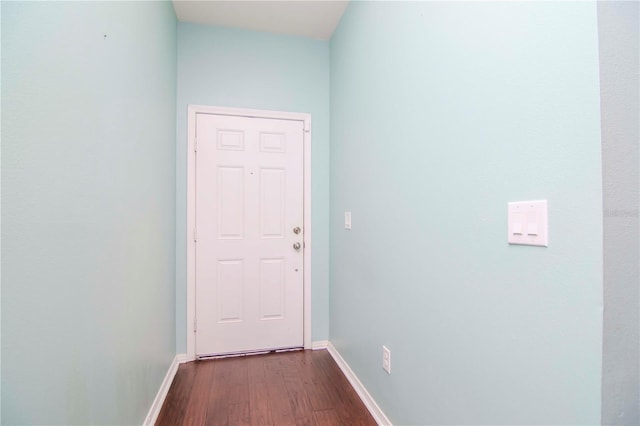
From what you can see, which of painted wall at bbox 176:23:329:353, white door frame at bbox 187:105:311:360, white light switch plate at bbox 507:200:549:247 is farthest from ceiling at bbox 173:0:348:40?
white light switch plate at bbox 507:200:549:247

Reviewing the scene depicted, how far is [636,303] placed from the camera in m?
0.67

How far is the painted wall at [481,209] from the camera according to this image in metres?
0.67

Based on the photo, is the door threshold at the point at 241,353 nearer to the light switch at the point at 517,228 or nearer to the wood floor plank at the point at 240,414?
the wood floor plank at the point at 240,414

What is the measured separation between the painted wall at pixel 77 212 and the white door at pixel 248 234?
0.71 meters

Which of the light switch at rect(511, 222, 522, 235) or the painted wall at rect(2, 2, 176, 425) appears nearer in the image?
the painted wall at rect(2, 2, 176, 425)

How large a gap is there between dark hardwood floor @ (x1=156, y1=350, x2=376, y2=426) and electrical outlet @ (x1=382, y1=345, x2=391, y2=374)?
0.36 metres

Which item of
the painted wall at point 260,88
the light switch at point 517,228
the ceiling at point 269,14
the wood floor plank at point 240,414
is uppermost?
the ceiling at point 269,14

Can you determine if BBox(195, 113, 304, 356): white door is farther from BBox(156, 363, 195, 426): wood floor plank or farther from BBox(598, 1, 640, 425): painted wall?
BBox(598, 1, 640, 425): painted wall

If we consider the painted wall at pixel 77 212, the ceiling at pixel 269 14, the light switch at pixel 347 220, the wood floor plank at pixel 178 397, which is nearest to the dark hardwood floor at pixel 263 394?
the wood floor plank at pixel 178 397

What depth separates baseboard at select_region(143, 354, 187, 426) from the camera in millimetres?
1571

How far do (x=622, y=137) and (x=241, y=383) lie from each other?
2291 millimetres

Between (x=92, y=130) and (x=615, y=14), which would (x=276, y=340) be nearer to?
(x=92, y=130)

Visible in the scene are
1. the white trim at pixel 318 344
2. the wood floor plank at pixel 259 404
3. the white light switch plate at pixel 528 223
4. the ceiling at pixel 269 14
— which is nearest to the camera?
the white light switch plate at pixel 528 223

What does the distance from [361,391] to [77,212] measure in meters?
1.83
